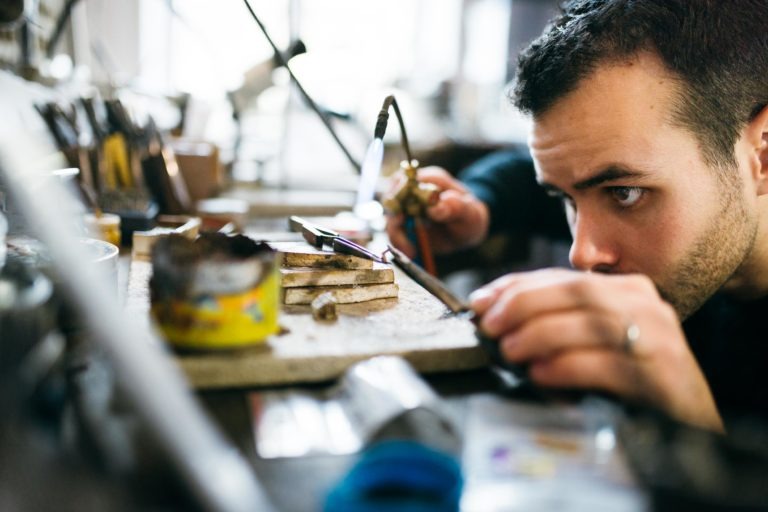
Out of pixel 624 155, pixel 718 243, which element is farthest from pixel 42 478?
pixel 718 243

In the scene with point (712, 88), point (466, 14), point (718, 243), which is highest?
point (466, 14)

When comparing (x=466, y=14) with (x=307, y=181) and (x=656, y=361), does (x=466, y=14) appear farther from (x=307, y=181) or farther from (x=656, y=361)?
(x=656, y=361)

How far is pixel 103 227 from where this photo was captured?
1288mm

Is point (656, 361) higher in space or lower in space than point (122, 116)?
lower

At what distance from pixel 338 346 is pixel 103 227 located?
744 millimetres

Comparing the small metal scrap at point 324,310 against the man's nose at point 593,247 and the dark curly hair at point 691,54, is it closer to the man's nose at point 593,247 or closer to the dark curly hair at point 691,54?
the man's nose at point 593,247

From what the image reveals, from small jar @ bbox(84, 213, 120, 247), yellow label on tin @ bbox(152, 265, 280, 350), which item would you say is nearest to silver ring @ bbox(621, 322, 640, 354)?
yellow label on tin @ bbox(152, 265, 280, 350)

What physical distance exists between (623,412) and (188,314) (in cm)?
46

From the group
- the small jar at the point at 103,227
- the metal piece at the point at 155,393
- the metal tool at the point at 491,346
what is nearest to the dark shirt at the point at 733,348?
the metal tool at the point at 491,346

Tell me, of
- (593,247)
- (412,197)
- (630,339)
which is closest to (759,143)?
(593,247)

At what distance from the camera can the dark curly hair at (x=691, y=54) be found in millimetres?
1140

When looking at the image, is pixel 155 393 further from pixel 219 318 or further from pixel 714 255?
pixel 714 255

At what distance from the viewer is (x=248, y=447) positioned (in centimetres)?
59

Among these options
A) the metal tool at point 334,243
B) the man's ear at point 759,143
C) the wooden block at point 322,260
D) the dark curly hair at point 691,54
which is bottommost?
the wooden block at point 322,260
